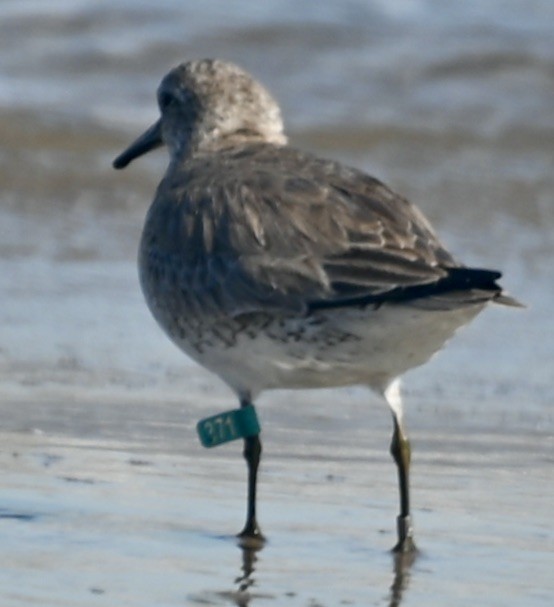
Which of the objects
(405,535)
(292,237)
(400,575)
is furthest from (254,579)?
(292,237)

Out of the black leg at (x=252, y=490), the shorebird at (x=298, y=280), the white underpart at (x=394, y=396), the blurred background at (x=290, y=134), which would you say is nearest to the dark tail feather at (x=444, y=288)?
the shorebird at (x=298, y=280)

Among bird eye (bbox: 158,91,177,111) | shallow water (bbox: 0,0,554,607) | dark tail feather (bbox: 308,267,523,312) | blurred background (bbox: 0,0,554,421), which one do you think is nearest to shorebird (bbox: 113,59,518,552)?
dark tail feather (bbox: 308,267,523,312)

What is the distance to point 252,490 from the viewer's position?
184 inches

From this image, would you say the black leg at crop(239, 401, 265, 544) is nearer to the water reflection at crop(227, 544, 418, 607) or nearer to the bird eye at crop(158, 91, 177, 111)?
the water reflection at crop(227, 544, 418, 607)

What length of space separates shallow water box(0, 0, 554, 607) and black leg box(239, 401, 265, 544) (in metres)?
0.05

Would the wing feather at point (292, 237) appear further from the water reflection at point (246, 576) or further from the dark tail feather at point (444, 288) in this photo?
the water reflection at point (246, 576)

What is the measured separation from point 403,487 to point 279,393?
1415 millimetres

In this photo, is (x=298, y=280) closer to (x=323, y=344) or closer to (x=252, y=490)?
(x=323, y=344)

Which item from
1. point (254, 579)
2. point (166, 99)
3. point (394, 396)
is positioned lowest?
point (254, 579)

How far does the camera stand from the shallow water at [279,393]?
14.1ft

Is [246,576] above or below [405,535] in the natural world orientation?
below

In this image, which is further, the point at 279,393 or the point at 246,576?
the point at 279,393

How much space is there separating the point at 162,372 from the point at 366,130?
3998mm

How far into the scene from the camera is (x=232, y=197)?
15.8 ft
